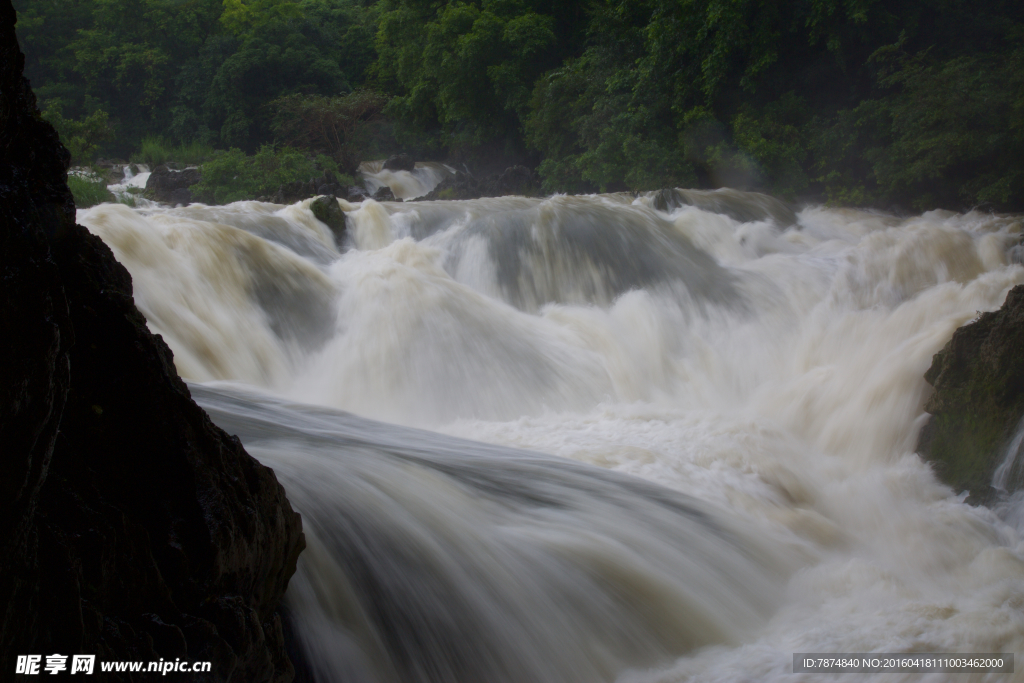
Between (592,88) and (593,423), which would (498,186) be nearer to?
(592,88)

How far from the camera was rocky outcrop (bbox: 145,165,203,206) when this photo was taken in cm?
1623

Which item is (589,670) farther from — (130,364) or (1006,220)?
(1006,220)

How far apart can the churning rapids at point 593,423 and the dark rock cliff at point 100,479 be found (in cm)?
46

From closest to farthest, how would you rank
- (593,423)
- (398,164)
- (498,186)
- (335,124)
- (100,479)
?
(100,479)
(593,423)
(498,186)
(335,124)
(398,164)

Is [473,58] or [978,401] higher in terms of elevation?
[473,58]

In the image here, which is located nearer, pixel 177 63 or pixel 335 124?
pixel 335 124

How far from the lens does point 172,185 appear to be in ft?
54.3

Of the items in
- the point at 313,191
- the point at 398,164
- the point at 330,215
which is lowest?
the point at 330,215

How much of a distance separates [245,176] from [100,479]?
1570cm

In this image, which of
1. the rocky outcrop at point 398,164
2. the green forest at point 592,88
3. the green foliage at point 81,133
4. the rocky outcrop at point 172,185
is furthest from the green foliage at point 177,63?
the green foliage at point 81,133

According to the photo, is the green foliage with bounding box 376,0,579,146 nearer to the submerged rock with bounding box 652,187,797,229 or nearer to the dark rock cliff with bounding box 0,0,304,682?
the submerged rock with bounding box 652,187,797,229

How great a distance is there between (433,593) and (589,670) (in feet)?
1.95

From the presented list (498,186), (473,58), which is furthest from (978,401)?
(473,58)

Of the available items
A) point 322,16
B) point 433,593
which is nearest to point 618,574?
point 433,593
